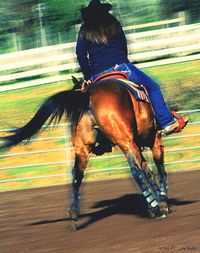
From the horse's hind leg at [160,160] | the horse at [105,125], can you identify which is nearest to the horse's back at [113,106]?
the horse at [105,125]

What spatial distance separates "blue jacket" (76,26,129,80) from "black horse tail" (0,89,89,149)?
449mm

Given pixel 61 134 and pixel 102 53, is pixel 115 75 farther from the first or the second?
pixel 61 134

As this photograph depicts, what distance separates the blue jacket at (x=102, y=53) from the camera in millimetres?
9547

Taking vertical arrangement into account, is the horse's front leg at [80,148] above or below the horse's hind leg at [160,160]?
above

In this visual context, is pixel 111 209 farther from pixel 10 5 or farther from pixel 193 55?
pixel 10 5

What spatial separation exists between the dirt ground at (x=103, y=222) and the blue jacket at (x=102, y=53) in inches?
71.1

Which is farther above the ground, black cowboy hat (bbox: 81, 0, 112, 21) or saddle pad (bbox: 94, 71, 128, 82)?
black cowboy hat (bbox: 81, 0, 112, 21)

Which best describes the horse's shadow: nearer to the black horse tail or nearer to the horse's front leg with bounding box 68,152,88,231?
the horse's front leg with bounding box 68,152,88,231

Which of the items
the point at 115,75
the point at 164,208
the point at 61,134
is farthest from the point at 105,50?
the point at 61,134

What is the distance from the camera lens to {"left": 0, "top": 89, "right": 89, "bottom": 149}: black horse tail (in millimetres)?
9258

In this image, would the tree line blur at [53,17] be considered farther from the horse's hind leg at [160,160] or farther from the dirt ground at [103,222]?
the horse's hind leg at [160,160]

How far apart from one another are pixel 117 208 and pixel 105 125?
2.04 meters

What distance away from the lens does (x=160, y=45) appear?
26.5 meters

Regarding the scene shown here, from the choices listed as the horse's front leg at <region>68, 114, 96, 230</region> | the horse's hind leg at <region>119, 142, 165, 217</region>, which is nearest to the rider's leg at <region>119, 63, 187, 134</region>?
the horse's hind leg at <region>119, 142, 165, 217</region>
